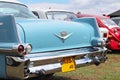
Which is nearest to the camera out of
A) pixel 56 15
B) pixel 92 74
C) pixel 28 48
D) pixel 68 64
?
pixel 28 48

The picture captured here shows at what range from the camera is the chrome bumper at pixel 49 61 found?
4.46 metres

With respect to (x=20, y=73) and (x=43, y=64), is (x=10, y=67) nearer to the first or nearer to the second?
(x=20, y=73)

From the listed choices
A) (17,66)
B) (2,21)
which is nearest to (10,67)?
(17,66)

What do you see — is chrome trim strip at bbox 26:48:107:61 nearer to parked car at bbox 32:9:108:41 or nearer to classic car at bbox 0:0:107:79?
classic car at bbox 0:0:107:79

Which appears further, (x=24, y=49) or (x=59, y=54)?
(x=59, y=54)

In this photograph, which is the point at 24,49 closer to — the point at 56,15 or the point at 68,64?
the point at 68,64

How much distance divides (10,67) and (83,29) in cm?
190

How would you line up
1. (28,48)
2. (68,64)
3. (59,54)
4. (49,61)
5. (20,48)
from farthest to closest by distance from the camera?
(68,64) → (59,54) → (49,61) → (28,48) → (20,48)

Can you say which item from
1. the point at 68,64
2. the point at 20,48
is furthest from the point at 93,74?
the point at 20,48

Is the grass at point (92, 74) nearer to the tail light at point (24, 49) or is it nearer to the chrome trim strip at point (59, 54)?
the chrome trim strip at point (59, 54)

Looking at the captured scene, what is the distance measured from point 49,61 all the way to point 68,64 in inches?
18.2

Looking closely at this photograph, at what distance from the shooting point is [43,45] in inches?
197

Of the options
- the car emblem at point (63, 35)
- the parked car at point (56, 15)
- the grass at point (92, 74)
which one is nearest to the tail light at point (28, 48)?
the car emblem at point (63, 35)

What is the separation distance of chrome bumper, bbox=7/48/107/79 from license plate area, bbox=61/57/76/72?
2.8 inches
